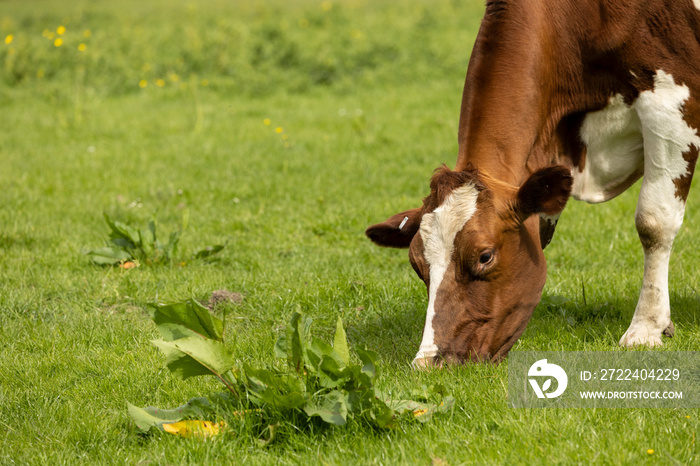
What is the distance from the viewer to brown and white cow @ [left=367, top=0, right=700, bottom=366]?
12.9ft

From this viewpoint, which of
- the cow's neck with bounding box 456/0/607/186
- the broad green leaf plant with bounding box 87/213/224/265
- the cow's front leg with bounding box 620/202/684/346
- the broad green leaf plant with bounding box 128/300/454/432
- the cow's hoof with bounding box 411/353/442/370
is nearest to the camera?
the broad green leaf plant with bounding box 128/300/454/432

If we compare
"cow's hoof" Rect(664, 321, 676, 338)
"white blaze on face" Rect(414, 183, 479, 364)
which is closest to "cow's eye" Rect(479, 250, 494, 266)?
"white blaze on face" Rect(414, 183, 479, 364)

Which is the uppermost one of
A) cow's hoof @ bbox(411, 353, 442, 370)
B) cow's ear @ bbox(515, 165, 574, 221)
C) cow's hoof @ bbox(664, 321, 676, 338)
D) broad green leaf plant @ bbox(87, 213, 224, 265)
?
cow's ear @ bbox(515, 165, 574, 221)

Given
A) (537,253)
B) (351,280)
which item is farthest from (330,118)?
(537,253)

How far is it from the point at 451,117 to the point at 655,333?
677 cm

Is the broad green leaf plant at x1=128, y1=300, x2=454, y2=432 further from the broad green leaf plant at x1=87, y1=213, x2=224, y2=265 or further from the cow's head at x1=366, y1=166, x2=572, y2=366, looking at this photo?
the broad green leaf plant at x1=87, y1=213, x2=224, y2=265

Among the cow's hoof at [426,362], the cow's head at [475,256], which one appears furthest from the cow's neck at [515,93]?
the cow's hoof at [426,362]

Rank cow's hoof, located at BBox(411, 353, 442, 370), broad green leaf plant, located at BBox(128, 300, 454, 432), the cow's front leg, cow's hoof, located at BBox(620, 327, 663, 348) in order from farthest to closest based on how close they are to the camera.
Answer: the cow's front leg
cow's hoof, located at BBox(620, 327, 663, 348)
cow's hoof, located at BBox(411, 353, 442, 370)
broad green leaf plant, located at BBox(128, 300, 454, 432)

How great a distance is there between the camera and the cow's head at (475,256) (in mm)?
3898

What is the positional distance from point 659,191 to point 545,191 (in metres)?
0.98

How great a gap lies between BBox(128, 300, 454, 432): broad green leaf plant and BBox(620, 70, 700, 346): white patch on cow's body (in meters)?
1.63

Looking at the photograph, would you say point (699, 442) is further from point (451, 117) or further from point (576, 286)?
point (451, 117)

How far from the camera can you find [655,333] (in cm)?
451

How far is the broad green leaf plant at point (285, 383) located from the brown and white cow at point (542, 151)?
1.83 feet
